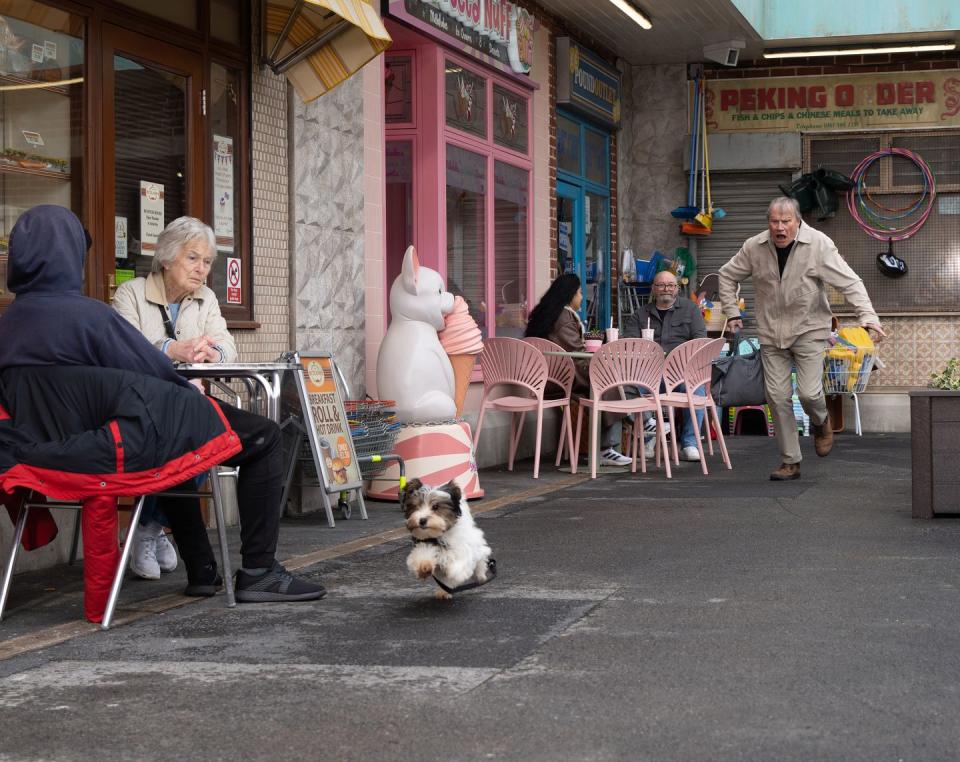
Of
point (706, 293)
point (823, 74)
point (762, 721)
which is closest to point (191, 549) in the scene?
point (762, 721)

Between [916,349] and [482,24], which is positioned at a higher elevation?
[482,24]

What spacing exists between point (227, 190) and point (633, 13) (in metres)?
6.64

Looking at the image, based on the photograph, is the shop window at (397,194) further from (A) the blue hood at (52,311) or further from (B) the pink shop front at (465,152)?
(A) the blue hood at (52,311)

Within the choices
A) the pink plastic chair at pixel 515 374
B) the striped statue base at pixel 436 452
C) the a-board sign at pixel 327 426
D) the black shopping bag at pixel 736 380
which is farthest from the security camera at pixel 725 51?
the a-board sign at pixel 327 426

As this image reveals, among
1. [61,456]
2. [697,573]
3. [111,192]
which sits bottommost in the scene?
[697,573]

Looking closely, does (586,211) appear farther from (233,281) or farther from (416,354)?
(233,281)

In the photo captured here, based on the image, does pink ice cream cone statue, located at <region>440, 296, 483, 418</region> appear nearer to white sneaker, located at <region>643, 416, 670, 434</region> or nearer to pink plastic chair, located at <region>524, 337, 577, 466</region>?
pink plastic chair, located at <region>524, 337, 577, 466</region>

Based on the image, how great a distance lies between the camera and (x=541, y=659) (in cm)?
450

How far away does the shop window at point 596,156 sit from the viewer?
15.1 m

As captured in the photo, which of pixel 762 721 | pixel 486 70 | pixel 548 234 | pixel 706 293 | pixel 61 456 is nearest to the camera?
pixel 762 721

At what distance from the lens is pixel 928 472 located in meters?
7.86

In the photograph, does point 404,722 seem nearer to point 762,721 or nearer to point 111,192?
point 762,721

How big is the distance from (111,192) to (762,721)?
4731mm

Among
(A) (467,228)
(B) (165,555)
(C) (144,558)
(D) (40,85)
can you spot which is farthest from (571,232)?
(C) (144,558)
